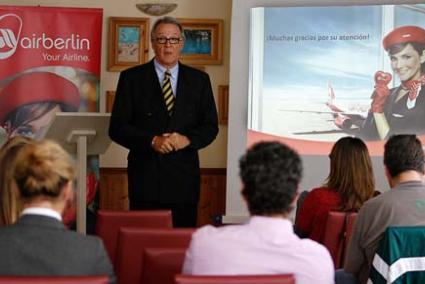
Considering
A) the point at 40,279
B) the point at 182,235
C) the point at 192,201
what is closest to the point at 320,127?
the point at 192,201

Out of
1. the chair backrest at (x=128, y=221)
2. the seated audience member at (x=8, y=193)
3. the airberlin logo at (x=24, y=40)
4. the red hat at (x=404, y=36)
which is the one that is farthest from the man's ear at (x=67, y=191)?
the airberlin logo at (x=24, y=40)

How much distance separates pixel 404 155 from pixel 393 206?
0.22 metres

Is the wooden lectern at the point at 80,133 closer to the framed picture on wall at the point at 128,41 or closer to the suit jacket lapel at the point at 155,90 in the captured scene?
the suit jacket lapel at the point at 155,90

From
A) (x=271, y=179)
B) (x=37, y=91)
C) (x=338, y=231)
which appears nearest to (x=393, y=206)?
(x=338, y=231)

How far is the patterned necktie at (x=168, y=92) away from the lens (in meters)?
4.15

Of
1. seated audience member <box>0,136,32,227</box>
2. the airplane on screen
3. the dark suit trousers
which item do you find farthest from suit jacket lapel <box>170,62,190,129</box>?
seated audience member <box>0,136,32,227</box>

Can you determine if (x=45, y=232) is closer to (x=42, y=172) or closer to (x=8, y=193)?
(x=42, y=172)

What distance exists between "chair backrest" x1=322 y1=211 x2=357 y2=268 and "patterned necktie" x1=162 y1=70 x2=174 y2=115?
1.48 metres

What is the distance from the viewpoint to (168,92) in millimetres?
4188

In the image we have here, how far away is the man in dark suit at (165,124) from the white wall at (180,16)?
5.19 ft

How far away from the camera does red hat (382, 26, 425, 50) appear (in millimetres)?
5012

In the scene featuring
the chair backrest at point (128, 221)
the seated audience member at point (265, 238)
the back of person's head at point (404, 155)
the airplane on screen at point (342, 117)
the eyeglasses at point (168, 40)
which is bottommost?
the chair backrest at point (128, 221)

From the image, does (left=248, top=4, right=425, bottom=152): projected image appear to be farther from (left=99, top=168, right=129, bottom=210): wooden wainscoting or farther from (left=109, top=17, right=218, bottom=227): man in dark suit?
(left=99, top=168, right=129, bottom=210): wooden wainscoting

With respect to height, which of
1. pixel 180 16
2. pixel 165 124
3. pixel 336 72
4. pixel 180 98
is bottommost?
pixel 165 124
